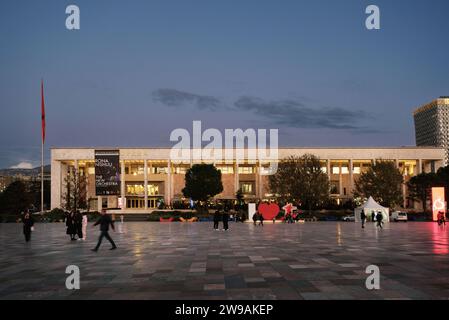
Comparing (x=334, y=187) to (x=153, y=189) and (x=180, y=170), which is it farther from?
(x=153, y=189)

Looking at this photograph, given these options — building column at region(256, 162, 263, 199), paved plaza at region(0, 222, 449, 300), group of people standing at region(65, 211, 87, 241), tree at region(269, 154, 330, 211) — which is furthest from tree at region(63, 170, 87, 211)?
paved plaza at region(0, 222, 449, 300)

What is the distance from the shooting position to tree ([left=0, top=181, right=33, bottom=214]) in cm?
8138

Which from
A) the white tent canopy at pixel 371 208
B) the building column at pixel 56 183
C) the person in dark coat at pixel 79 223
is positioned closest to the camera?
the person in dark coat at pixel 79 223

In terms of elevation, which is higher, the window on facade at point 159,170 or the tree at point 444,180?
the window on facade at point 159,170

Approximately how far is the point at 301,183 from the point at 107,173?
34099mm

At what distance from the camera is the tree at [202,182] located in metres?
75.4

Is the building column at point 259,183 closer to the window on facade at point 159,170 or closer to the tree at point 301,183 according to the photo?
the window on facade at point 159,170

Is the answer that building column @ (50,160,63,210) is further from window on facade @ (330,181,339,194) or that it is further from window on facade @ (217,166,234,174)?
window on facade @ (330,181,339,194)

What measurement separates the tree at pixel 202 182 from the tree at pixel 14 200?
107ft

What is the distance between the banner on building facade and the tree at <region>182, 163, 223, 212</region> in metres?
12.7

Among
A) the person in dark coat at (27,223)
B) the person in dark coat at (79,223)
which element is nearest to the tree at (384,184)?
the person in dark coat at (79,223)

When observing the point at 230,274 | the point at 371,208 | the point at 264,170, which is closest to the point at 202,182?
the point at 264,170

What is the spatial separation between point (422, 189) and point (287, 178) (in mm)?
27049
